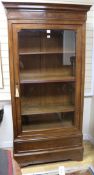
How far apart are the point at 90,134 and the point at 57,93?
92cm

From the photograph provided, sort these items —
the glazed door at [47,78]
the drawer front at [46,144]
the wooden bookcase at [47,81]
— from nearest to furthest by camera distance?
the wooden bookcase at [47,81] < the glazed door at [47,78] < the drawer front at [46,144]

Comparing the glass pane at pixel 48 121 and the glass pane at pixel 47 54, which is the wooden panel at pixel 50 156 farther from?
the glass pane at pixel 47 54

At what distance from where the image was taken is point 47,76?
237 centimetres

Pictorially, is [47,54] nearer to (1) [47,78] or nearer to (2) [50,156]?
(1) [47,78]

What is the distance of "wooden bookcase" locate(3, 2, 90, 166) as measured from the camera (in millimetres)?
2039

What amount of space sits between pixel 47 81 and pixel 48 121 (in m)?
0.53

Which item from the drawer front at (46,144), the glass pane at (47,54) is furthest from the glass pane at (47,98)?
the drawer front at (46,144)

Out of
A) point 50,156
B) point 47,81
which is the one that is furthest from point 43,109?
point 50,156

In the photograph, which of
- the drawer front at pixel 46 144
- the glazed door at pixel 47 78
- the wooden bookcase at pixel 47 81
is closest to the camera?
the wooden bookcase at pixel 47 81

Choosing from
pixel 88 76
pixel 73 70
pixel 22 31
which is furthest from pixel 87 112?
pixel 22 31

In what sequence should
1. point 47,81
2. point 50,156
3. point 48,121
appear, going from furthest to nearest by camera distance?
point 48,121, point 50,156, point 47,81

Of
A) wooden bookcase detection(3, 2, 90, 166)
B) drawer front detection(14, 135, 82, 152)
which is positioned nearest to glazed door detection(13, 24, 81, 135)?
wooden bookcase detection(3, 2, 90, 166)

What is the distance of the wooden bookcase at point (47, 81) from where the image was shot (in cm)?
204

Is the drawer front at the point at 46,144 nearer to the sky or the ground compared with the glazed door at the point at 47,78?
nearer to the ground
